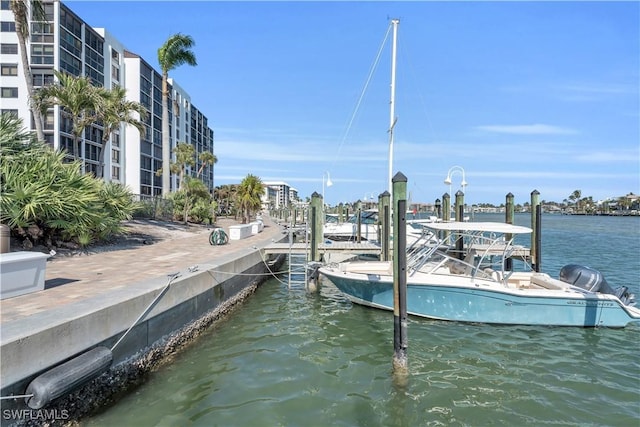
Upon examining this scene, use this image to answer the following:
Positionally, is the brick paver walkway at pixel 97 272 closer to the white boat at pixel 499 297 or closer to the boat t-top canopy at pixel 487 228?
the white boat at pixel 499 297

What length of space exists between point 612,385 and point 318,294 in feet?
28.7

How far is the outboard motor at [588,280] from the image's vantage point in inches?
432

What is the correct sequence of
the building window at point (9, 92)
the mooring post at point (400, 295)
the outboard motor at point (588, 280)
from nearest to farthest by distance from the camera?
the mooring post at point (400, 295) < the outboard motor at point (588, 280) < the building window at point (9, 92)

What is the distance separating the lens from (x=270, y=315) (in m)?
11.3

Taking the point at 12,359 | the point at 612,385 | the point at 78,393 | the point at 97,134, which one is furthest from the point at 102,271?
the point at 97,134

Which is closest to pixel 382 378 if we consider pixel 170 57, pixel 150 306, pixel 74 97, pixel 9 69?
pixel 150 306

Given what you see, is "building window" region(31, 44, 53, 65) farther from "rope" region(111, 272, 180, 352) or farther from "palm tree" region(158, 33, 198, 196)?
"rope" region(111, 272, 180, 352)

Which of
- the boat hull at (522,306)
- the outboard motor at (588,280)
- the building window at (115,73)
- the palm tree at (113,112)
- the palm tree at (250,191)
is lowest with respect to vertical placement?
the boat hull at (522,306)

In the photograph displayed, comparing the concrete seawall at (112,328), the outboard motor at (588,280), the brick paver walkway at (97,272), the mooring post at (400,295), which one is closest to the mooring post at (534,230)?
the outboard motor at (588,280)

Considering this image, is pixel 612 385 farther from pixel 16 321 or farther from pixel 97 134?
pixel 97 134

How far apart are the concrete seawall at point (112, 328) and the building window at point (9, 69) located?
46182 mm

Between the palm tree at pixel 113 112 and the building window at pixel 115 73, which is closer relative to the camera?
the palm tree at pixel 113 112

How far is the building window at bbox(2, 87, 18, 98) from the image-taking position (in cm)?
4247

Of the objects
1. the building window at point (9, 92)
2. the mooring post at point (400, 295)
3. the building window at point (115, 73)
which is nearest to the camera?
the mooring post at point (400, 295)
